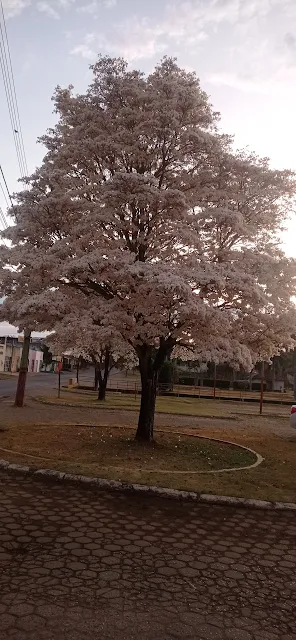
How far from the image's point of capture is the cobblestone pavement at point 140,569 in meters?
3.62

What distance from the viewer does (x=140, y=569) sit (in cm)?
463

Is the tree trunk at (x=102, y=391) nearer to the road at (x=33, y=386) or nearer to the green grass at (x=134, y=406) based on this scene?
the green grass at (x=134, y=406)

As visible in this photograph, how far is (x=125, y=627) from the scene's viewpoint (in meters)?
3.56

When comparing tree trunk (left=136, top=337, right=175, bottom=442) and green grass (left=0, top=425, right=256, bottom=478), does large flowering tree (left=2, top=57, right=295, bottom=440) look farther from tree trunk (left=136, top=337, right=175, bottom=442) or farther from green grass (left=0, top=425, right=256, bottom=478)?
green grass (left=0, top=425, right=256, bottom=478)

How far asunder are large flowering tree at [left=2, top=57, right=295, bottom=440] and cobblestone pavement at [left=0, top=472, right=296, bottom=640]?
4199 mm

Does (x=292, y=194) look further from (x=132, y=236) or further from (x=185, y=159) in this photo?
(x=132, y=236)

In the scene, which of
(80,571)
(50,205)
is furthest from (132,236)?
(80,571)

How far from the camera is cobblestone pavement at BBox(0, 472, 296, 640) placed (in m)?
3.62

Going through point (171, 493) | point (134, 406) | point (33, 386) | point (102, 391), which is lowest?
point (33, 386)

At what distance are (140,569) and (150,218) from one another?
8095 millimetres

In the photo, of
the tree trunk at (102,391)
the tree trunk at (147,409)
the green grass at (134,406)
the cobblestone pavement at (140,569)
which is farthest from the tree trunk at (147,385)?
the tree trunk at (102,391)

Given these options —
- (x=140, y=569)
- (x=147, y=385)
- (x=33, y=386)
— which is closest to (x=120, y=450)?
(x=147, y=385)

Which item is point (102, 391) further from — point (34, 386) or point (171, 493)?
point (171, 493)

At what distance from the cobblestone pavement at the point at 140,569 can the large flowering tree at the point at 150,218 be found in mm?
4199
